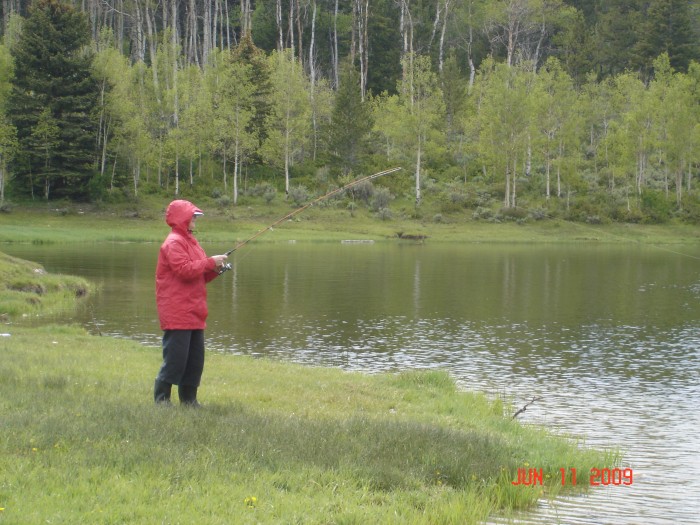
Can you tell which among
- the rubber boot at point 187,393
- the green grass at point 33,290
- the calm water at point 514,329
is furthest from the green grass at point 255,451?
the green grass at point 33,290

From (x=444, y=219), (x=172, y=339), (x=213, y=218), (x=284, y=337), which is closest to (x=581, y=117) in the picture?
(x=444, y=219)

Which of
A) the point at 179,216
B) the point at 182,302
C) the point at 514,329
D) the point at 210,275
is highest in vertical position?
the point at 179,216

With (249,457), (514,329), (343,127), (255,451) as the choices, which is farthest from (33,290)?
(343,127)

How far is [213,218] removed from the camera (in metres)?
64.2

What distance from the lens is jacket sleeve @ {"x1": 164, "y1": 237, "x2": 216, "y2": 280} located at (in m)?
9.83

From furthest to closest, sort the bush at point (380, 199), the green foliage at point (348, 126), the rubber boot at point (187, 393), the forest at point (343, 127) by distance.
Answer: the green foliage at point (348, 126) → the bush at point (380, 199) → the forest at point (343, 127) → the rubber boot at point (187, 393)

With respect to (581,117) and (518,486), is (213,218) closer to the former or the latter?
(581,117)

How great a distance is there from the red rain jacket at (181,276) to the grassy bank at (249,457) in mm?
1111

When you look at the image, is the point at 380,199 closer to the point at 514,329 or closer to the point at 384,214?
the point at 384,214

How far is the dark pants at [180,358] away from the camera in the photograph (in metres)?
9.93

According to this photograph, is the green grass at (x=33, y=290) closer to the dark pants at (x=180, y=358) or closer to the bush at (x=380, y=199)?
the dark pants at (x=180, y=358)

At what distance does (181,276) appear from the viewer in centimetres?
A: 995

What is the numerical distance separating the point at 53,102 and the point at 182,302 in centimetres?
5966
